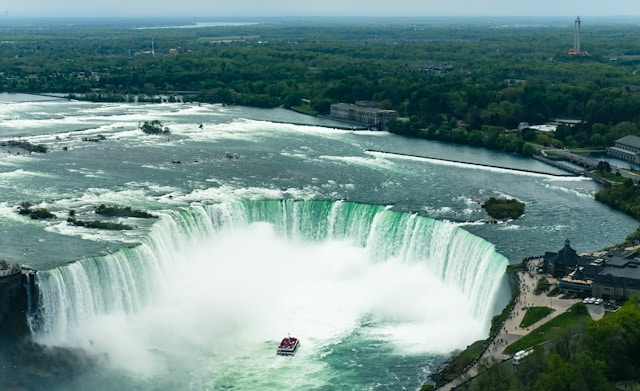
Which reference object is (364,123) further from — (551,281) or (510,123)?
(551,281)

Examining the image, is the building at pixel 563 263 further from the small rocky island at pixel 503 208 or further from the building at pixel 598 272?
the small rocky island at pixel 503 208

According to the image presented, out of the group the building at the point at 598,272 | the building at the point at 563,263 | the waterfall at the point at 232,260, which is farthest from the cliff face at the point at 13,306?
the building at the point at 563,263

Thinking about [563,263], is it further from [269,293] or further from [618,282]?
[269,293]

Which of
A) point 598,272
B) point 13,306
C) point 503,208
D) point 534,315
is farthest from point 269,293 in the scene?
point 503,208

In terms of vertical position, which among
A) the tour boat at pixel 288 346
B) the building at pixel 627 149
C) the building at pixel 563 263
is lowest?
the tour boat at pixel 288 346

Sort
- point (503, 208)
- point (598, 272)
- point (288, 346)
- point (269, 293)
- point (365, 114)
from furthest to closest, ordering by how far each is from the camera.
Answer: point (365, 114)
point (503, 208)
point (269, 293)
point (598, 272)
point (288, 346)
